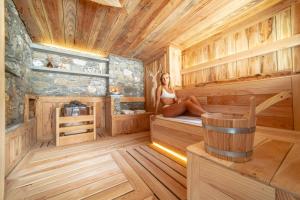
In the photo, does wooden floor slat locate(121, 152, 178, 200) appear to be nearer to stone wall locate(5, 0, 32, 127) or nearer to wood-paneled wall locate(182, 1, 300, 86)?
stone wall locate(5, 0, 32, 127)

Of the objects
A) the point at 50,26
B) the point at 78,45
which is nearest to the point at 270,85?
the point at 50,26

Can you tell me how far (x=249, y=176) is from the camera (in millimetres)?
586

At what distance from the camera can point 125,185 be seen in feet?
4.60

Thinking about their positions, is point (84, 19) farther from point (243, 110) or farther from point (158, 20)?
point (243, 110)

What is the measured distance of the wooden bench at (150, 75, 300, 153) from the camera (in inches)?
56.1

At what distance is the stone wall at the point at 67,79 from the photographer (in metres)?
3.12

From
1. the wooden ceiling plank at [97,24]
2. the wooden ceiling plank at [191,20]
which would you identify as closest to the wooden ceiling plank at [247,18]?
the wooden ceiling plank at [191,20]

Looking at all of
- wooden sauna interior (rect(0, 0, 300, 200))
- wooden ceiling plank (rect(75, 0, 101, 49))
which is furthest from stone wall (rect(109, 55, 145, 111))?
wooden ceiling plank (rect(75, 0, 101, 49))

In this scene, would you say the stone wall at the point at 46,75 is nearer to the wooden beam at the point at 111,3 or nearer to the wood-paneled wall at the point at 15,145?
the wood-paneled wall at the point at 15,145

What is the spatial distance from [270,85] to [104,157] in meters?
2.75

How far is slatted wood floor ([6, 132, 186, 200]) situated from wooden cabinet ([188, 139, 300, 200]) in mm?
648

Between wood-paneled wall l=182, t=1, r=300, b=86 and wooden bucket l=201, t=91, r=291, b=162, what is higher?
wood-paneled wall l=182, t=1, r=300, b=86

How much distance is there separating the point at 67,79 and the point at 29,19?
1533 millimetres

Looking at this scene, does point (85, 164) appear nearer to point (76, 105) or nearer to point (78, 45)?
point (76, 105)
